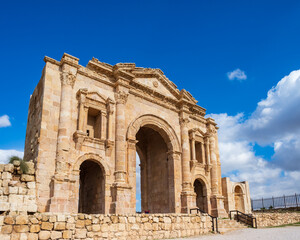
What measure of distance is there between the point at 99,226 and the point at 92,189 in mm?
7918

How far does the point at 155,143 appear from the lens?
75.8 ft

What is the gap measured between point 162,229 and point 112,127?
283 inches

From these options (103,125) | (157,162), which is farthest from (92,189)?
(157,162)

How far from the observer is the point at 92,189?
59.1 feet

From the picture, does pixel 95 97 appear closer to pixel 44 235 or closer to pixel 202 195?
pixel 44 235

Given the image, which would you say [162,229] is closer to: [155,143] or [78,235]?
[78,235]

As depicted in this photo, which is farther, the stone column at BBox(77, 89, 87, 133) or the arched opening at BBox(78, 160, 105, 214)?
the arched opening at BBox(78, 160, 105, 214)

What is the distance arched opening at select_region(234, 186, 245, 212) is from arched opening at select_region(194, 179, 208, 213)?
4.37 metres

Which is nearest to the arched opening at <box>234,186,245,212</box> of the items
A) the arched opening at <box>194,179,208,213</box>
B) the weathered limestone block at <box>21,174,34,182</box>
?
the arched opening at <box>194,179,208,213</box>

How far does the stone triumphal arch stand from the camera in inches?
586

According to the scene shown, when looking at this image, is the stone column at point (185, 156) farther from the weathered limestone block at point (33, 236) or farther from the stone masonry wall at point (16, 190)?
the weathered limestone block at point (33, 236)

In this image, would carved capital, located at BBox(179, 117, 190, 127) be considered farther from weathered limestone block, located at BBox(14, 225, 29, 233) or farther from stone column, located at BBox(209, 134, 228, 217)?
weathered limestone block, located at BBox(14, 225, 29, 233)

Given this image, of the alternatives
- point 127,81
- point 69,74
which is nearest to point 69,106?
point 69,74

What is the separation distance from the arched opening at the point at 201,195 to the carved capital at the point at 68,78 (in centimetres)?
1232
